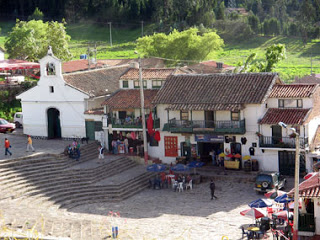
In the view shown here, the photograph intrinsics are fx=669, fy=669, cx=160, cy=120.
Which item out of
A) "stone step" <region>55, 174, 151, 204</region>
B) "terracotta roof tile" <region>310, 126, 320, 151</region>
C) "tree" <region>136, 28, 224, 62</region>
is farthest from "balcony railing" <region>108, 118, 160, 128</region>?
"tree" <region>136, 28, 224, 62</region>

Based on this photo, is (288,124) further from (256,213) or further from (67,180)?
(67,180)

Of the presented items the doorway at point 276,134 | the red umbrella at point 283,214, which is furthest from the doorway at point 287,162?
the red umbrella at point 283,214

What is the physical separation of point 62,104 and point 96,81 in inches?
172

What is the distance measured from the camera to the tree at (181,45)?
278 ft

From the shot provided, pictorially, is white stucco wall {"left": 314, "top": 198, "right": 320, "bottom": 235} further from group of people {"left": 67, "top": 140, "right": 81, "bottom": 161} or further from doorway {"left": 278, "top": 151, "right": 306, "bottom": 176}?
group of people {"left": 67, "top": 140, "right": 81, "bottom": 161}

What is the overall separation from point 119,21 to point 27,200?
309 feet

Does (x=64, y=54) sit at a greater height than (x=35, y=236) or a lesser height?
greater

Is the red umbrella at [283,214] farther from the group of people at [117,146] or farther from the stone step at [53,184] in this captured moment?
the group of people at [117,146]

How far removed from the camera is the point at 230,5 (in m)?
161

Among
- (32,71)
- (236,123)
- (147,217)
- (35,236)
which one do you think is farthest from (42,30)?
(35,236)

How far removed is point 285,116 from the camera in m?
50.2

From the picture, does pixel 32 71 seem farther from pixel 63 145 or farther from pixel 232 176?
pixel 232 176

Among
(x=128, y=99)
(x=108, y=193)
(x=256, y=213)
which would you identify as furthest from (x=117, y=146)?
(x=256, y=213)

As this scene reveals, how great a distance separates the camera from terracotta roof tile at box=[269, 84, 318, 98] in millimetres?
50375
